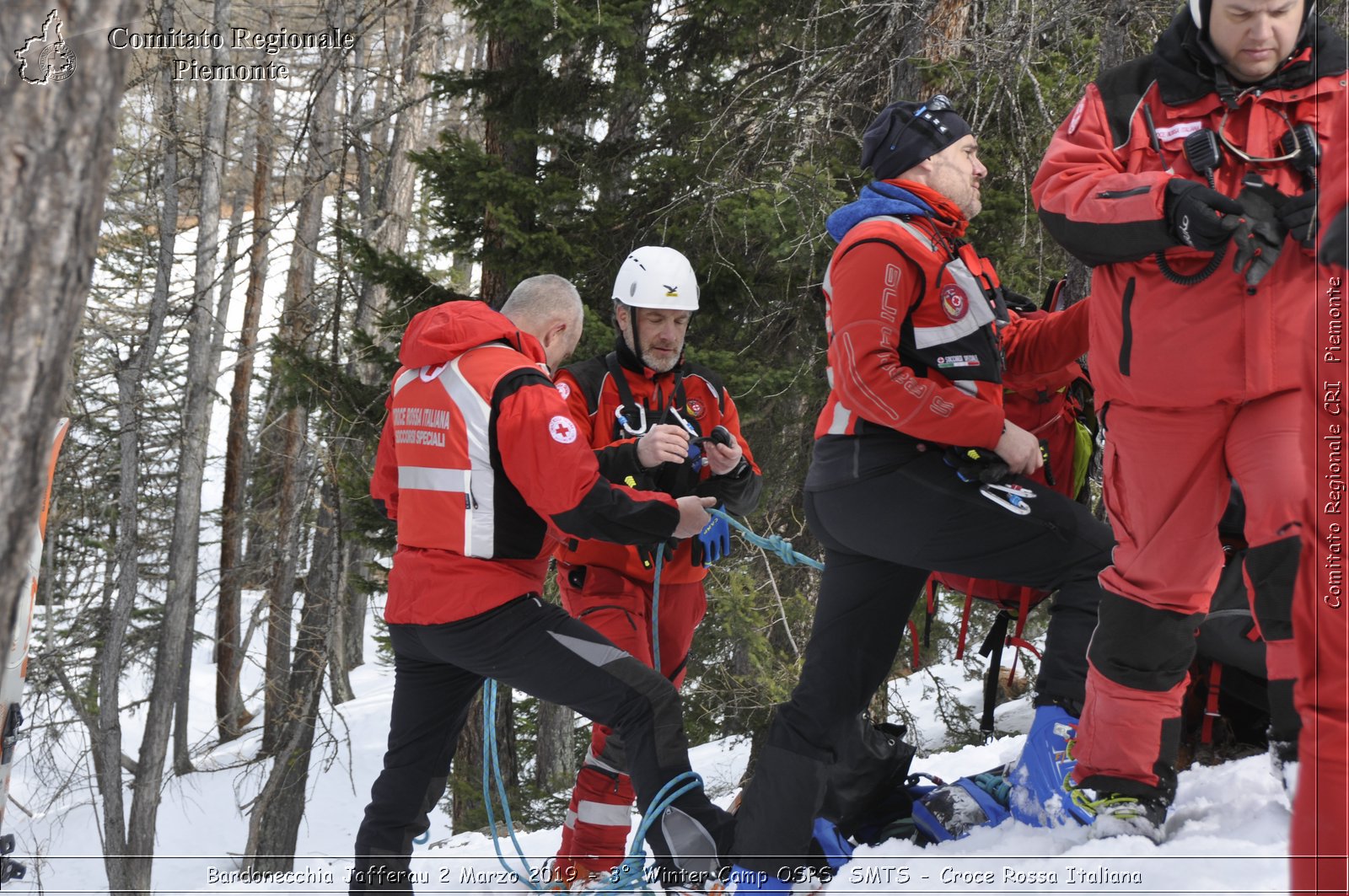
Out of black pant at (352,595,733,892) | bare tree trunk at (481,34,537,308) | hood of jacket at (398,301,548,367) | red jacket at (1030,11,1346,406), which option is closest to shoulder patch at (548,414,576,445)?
hood of jacket at (398,301,548,367)

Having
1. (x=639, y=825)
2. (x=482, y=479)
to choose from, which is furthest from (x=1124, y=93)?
(x=639, y=825)

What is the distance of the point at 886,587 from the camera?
346cm

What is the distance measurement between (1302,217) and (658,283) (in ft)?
8.94

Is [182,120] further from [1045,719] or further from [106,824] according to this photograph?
[1045,719]

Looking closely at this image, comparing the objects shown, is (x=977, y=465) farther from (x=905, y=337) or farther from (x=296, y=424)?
(x=296, y=424)

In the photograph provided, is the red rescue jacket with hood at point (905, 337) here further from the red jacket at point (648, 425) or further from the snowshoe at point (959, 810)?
the snowshoe at point (959, 810)

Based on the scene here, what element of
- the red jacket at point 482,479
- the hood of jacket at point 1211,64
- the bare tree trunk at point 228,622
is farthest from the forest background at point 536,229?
the bare tree trunk at point 228,622

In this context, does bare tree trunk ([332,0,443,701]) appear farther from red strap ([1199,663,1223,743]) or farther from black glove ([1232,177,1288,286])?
Result: black glove ([1232,177,1288,286])

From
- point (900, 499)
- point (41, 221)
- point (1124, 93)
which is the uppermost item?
point (1124, 93)

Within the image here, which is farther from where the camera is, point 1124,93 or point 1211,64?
point 1124,93

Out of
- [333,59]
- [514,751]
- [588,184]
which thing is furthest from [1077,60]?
[333,59]

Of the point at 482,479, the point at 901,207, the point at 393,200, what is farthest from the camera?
the point at 393,200

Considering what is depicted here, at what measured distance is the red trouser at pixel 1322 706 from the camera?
6.20 feet

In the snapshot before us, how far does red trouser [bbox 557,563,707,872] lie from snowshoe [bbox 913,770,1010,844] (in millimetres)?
1224
